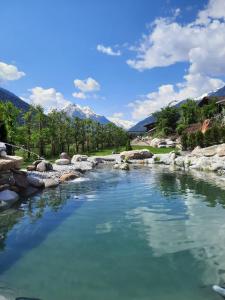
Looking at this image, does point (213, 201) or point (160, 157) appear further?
point (160, 157)

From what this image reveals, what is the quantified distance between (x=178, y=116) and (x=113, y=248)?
76454 millimetres

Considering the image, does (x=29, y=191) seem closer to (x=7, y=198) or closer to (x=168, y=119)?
(x=7, y=198)

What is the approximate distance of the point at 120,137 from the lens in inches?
3433

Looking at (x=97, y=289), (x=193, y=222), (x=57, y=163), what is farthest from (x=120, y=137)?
(x=97, y=289)

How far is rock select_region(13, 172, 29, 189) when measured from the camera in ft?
64.9

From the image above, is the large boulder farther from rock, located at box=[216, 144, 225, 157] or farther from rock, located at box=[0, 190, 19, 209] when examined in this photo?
rock, located at box=[216, 144, 225, 157]

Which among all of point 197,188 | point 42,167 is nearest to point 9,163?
point 42,167

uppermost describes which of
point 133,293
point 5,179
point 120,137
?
point 120,137

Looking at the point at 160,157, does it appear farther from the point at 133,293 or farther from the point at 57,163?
the point at 133,293

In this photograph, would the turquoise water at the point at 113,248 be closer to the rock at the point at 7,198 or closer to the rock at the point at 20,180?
the rock at the point at 7,198

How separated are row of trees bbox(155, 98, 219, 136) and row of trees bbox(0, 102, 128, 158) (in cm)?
1222

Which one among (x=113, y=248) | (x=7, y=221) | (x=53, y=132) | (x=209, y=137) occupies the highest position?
(x=53, y=132)

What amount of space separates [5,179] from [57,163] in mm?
18877

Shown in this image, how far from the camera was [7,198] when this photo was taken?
55.7ft
